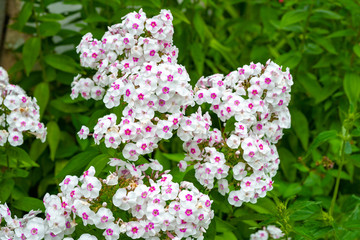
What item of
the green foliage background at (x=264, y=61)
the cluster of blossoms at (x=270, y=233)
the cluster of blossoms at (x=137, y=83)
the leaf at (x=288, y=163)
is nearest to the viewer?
the cluster of blossoms at (x=137, y=83)

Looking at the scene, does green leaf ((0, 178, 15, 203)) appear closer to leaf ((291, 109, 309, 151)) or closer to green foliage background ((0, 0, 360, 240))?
green foliage background ((0, 0, 360, 240))

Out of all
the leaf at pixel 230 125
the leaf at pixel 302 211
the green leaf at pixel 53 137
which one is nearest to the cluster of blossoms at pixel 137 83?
the leaf at pixel 230 125

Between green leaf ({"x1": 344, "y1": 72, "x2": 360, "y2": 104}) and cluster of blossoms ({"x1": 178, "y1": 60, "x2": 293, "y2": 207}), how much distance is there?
1.17 metres

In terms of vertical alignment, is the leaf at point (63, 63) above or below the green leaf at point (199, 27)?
below

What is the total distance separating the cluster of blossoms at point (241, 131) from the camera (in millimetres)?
2328

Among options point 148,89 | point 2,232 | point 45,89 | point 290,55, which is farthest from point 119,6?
point 2,232

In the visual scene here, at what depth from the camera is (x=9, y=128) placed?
8.74 ft

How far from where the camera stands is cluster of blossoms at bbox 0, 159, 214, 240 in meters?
2.10

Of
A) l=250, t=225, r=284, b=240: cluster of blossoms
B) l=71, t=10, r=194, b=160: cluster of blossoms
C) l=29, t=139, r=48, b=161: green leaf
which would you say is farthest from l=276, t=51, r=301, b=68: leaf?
l=29, t=139, r=48, b=161: green leaf

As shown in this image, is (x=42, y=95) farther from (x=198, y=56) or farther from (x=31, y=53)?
(x=198, y=56)

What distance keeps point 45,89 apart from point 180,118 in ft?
5.58

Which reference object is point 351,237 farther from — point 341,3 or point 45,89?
point 45,89

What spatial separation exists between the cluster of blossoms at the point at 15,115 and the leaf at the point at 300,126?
1.73 m

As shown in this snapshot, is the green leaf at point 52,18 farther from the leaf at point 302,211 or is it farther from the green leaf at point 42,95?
the leaf at point 302,211
